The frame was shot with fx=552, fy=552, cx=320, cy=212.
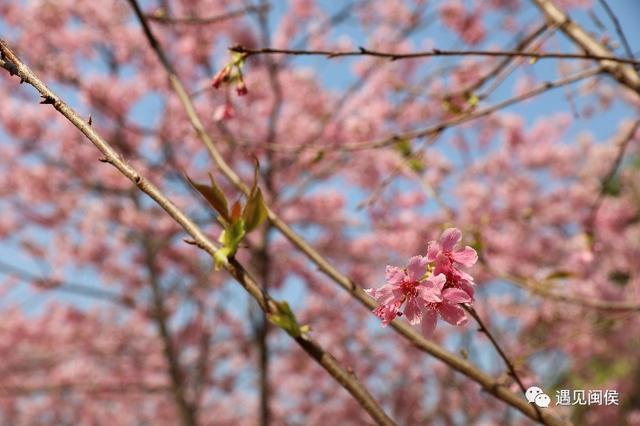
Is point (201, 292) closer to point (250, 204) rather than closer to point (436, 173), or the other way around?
point (436, 173)

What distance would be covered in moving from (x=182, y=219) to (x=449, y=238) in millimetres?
409

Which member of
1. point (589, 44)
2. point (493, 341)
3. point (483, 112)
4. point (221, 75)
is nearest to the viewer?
point (493, 341)

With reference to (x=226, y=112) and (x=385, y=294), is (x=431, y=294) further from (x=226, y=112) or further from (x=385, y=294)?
(x=226, y=112)

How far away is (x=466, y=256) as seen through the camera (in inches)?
33.7

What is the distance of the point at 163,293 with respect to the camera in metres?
6.43

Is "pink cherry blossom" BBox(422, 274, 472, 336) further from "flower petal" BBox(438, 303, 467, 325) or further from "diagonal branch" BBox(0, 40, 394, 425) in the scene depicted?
"diagonal branch" BBox(0, 40, 394, 425)

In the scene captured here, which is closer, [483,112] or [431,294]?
[431,294]

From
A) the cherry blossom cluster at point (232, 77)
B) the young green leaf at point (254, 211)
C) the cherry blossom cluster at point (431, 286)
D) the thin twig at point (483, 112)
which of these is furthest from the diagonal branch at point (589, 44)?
the young green leaf at point (254, 211)

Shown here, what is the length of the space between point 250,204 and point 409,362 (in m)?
8.50

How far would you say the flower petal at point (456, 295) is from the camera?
2.70 ft

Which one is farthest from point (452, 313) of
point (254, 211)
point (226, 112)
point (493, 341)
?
point (226, 112)

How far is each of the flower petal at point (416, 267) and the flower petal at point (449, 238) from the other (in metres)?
0.04

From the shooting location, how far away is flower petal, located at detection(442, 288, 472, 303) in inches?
32.4

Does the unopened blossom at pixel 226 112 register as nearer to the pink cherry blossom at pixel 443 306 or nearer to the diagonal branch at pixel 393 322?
the diagonal branch at pixel 393 322
